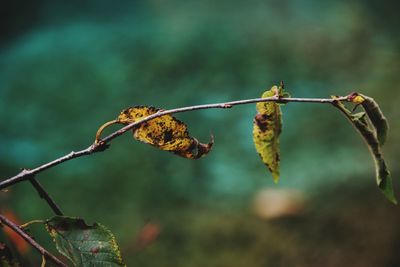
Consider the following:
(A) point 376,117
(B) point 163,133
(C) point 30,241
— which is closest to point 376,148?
(A) point 376,117

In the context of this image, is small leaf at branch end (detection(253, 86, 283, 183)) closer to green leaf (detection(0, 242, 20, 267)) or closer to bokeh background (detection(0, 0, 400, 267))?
green leaf (detection(0, 242, 20, 267))

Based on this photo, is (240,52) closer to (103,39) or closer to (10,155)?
(103,39)

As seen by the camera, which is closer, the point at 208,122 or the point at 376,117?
the point at 376,117

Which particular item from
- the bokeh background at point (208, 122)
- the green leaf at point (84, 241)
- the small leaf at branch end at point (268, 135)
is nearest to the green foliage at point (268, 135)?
the small leaf at branch end at point (268, 135)

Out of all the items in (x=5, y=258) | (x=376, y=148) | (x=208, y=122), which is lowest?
(x=376, y=148)

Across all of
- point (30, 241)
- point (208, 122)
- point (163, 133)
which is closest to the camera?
point (30, 241)

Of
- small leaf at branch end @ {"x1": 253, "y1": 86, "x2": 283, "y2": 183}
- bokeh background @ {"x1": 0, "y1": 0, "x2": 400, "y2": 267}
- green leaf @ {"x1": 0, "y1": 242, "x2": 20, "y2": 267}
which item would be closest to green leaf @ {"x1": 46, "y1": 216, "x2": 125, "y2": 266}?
green leaf @ {"x1": 0, "y1": 242, "x2": 20, "y2": 267}

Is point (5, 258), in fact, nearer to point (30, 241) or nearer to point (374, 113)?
point (30, 241)

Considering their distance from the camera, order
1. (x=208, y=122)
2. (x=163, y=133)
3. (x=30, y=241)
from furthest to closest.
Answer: (x=208, y=122)
(x=163, y=133)
(x=30, y=241)
